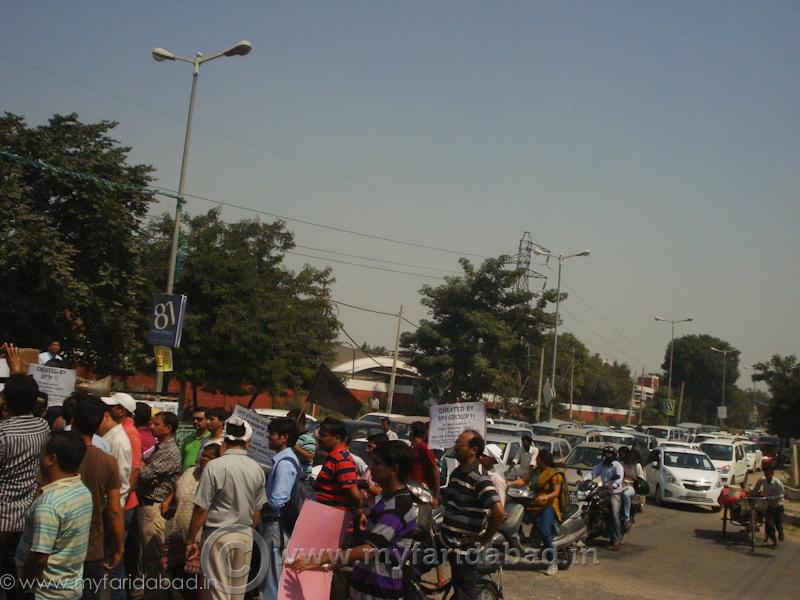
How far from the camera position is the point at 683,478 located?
2206 cm

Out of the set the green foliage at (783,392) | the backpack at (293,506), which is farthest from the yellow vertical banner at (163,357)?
the green foliage at (783,392)

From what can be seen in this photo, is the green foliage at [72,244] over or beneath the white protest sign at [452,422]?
over

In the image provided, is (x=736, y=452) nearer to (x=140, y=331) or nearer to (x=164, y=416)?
(x=140, y=331)

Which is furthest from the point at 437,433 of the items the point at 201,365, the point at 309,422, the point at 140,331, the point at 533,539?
the point at 201,365

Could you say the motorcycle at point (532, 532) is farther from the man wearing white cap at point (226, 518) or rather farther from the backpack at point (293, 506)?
the man wearing white cap at point (226, 518)

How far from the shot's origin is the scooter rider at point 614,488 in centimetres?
1401

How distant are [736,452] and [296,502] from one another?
2418 centimetres

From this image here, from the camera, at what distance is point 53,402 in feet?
35.7

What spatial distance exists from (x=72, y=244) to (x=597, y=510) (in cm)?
1672

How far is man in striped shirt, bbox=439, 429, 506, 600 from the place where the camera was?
6.76m

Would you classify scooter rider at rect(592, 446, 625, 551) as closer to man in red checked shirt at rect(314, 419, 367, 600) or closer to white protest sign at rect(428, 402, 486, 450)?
white protest sign at rect(428, 402, 486, 450)

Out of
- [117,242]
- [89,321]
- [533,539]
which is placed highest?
[117,242]

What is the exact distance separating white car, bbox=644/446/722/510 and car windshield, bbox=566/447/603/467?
2139mm

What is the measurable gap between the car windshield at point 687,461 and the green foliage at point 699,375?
92637 millimetres
